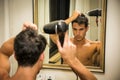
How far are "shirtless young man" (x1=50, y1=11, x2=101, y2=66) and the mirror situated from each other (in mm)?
10

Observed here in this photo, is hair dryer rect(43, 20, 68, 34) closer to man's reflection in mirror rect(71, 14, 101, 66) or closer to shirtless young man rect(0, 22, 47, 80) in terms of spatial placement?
shirtless young man rect(0, 22, 47, 80)

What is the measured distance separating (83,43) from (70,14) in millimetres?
327

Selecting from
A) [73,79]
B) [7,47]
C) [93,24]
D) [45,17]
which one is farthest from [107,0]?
[7,47]

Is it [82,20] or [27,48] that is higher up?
[82,20]

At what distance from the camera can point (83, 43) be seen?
7.93 ft

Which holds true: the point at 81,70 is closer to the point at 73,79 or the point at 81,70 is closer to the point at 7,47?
the point at 7,47

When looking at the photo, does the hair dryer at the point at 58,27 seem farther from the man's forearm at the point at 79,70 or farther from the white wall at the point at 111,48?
the white wall at the point at 111,48

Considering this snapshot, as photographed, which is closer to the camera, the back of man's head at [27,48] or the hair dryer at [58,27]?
the back of man's head at [27,48]

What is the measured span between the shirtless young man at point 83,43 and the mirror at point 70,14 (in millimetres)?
10

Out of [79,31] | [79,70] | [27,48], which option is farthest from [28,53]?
[79,31]

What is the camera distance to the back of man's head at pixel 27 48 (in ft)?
4.55

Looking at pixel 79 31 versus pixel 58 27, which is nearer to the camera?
pixel 58 27

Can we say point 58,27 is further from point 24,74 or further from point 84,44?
point 84,44

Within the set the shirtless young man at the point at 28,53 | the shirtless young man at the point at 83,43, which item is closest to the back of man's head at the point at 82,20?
the shirtless young man at the point at 83,43
